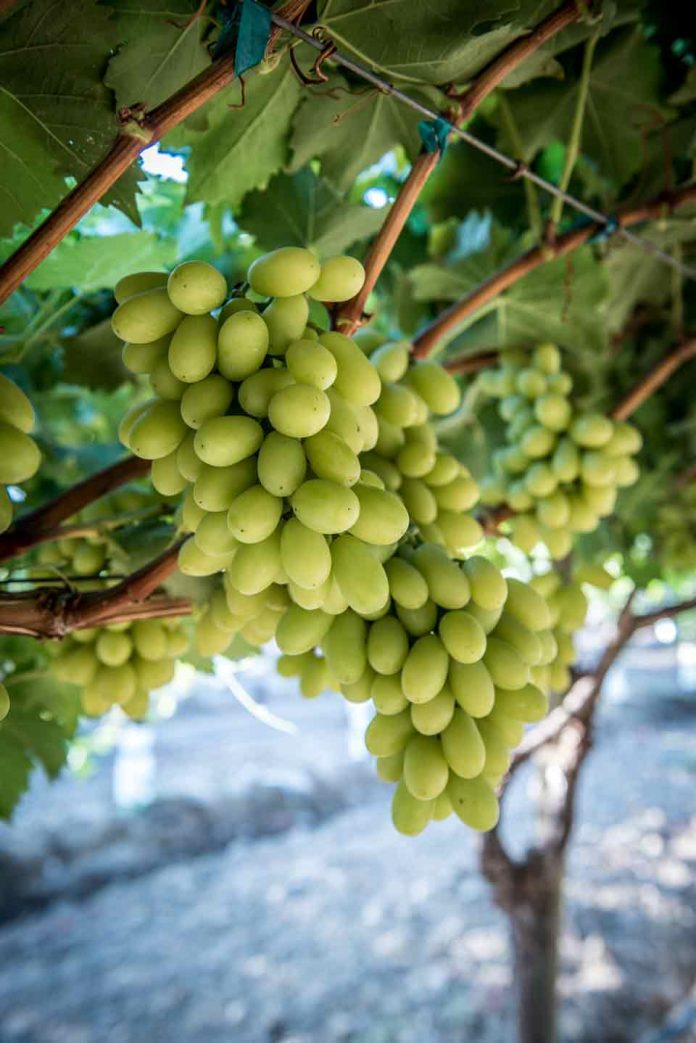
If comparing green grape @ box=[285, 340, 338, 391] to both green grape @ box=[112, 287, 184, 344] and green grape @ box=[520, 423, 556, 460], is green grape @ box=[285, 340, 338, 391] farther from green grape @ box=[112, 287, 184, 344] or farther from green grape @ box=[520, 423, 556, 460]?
green grape @ box=[520, 423, 556, 460]

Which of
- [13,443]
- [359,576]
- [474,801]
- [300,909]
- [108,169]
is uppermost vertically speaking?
[108,169]

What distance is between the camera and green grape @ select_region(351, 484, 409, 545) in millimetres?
572

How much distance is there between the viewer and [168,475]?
2.05 feet

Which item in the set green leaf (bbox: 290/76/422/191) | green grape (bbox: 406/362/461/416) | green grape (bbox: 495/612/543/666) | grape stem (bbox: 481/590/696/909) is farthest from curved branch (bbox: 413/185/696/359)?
grape stem (bbox: 481/590/696/909)

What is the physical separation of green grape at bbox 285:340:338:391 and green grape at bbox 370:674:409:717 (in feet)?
0.83

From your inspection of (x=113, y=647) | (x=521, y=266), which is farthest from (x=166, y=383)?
(x=521, y=266)

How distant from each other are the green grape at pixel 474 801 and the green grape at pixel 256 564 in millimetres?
253

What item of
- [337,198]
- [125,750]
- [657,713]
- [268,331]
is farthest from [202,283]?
[657,713]

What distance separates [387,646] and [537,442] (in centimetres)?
62

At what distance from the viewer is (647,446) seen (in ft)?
6.03

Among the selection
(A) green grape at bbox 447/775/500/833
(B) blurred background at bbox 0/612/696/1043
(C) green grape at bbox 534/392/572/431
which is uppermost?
(A) green grape at bbox 447/775/500/833

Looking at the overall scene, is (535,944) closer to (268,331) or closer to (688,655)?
(268,331)

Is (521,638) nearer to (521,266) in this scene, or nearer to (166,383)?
(166,383)

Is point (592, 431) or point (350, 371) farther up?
point (350, 371)
